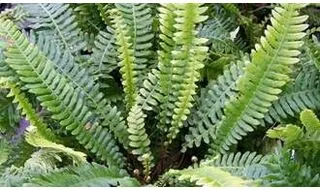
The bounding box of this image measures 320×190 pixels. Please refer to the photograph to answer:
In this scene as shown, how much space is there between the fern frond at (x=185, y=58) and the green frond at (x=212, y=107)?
0.05m

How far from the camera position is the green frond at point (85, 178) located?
153cm

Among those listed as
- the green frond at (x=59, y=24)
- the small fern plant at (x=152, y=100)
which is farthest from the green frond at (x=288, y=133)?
the green frond at (x=59, y=24)

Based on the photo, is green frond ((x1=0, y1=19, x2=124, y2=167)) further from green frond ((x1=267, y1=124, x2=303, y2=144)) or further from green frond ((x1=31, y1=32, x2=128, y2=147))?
green frond ((x1=267, y1=124, x2=303, y2=144))

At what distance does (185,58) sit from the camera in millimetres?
1712

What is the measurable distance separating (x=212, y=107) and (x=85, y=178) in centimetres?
45

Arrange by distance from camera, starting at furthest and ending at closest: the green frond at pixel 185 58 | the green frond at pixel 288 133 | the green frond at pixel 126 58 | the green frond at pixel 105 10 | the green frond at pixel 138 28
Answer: the green frond at pixel 105 10 → the green frond at pixel 138 28 → the green frond at pixel 126 58 → the green frond at pixel 185 58 → the green frond at pixel 288 133

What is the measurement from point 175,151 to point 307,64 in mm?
470

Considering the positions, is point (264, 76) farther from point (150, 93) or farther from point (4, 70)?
A: point (4, 70)

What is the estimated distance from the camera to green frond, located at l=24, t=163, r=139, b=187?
60.2 inches

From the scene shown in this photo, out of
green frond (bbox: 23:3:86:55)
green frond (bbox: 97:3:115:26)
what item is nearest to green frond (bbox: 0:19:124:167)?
Result: green frond (bbox: 23:3:86:55)

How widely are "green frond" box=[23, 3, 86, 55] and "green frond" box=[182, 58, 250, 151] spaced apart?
0.43 m

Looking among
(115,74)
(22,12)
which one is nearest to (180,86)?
(115,74)

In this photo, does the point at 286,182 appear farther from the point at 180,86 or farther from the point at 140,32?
the point at 140,32

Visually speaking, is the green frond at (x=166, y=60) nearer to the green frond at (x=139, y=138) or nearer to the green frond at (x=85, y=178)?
the green frond at (x=139, y=138)
